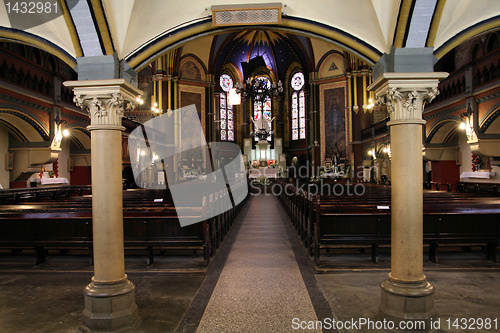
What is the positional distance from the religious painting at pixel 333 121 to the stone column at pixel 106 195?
2104cm

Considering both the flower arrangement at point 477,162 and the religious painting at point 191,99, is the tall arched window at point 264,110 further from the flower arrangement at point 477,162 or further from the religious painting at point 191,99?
the flower arrangement at point 477,162

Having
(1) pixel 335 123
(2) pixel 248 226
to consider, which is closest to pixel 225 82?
(1) pixel 335 123

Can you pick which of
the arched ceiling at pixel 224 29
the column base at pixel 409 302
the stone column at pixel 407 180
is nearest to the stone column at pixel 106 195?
the arched ceiling at pixel 224 29

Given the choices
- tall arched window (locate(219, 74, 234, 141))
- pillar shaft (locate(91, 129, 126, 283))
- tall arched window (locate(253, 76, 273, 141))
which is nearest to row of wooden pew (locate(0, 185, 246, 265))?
pillar shaft (locate(91, 129, 126, 283))

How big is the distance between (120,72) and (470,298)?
5186mm

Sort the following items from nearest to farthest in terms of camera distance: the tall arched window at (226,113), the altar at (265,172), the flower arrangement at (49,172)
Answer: the flower arrangement at (49,172)
the altar at (265,172)
the tall arched window at (226,113)

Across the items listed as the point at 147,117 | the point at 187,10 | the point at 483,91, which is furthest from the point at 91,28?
the point at 147,117

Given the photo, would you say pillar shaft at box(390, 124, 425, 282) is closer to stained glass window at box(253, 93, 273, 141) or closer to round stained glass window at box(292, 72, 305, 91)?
round stained glass window at box(292, 72, 305, 91)

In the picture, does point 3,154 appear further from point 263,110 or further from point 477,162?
point 263,110

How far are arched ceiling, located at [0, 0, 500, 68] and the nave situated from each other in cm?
309

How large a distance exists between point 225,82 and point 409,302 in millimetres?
28240

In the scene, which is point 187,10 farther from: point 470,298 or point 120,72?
point 470,298

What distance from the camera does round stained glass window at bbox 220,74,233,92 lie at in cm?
3009

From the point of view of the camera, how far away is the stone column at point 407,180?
3.93m
